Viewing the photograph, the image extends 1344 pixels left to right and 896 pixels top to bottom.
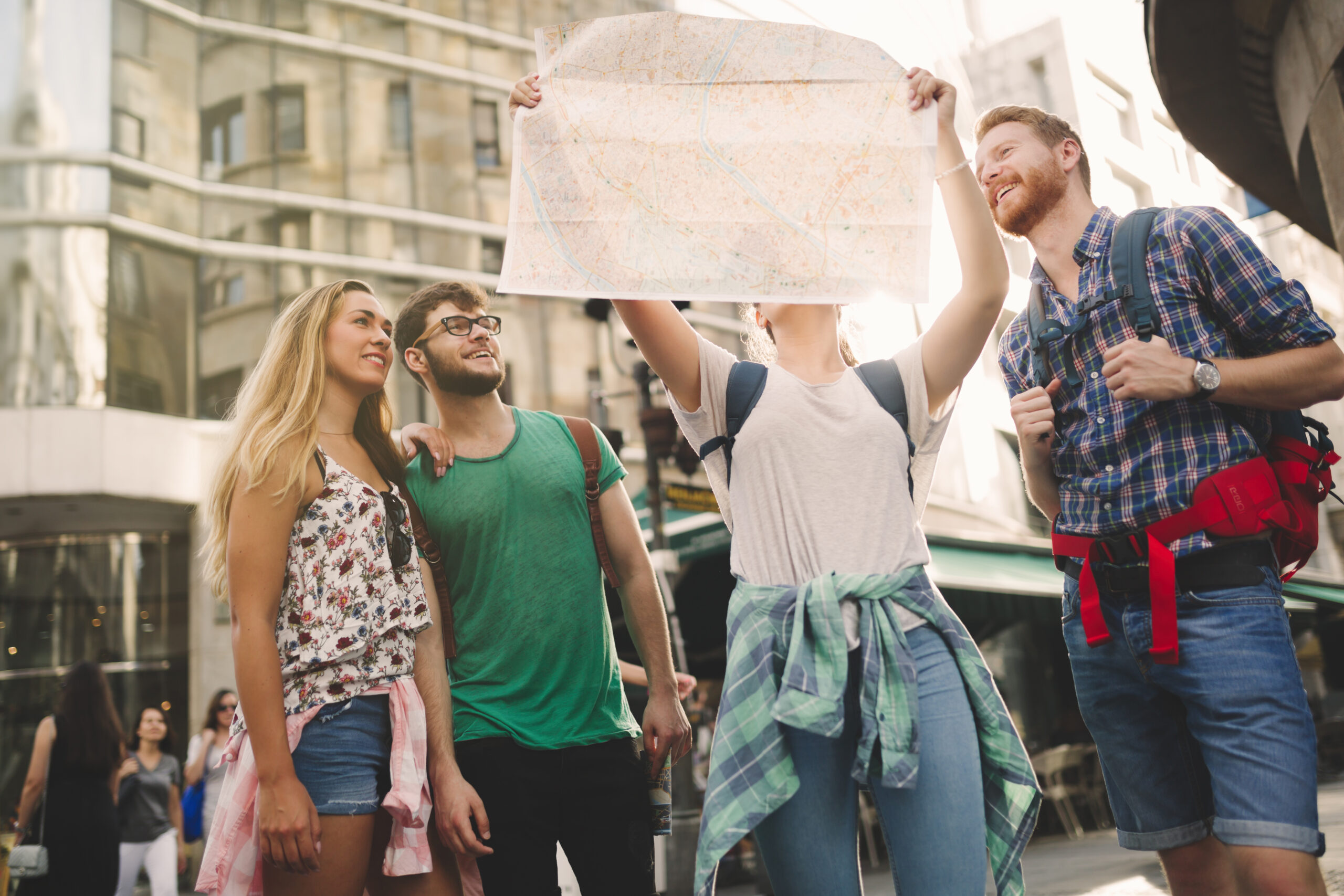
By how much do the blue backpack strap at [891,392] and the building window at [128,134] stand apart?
1608cm

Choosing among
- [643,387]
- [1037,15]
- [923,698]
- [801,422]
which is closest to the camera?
[923,698]

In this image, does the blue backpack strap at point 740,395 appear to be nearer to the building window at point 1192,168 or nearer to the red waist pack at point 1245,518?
the red waist pack at point 1245,518

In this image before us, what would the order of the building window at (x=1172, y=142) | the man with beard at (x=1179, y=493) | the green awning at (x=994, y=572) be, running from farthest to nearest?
the green awning at (x=994, y=572) → the building window at (x=1172, y=142) → the man with beard at (x=1179, y=493)

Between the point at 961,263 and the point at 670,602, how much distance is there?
543cm

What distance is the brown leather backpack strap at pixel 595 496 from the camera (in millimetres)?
2646

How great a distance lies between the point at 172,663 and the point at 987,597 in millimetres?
10835

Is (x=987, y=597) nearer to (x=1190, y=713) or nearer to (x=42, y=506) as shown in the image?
(x=1190, y=713)

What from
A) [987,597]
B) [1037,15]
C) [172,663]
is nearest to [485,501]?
[987,597]

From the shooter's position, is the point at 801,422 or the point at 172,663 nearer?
the point at 801,422

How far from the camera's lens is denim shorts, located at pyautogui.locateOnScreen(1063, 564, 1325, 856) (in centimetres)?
201

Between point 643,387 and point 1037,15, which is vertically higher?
point 1037,15

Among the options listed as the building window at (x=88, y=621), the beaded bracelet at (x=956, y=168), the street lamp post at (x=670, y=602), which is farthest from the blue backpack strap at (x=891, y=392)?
the building window at (x=88, y=621)

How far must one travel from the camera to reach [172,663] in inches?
553

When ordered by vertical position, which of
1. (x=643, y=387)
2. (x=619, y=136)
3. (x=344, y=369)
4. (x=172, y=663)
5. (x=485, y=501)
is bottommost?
(x=172, y=663)
